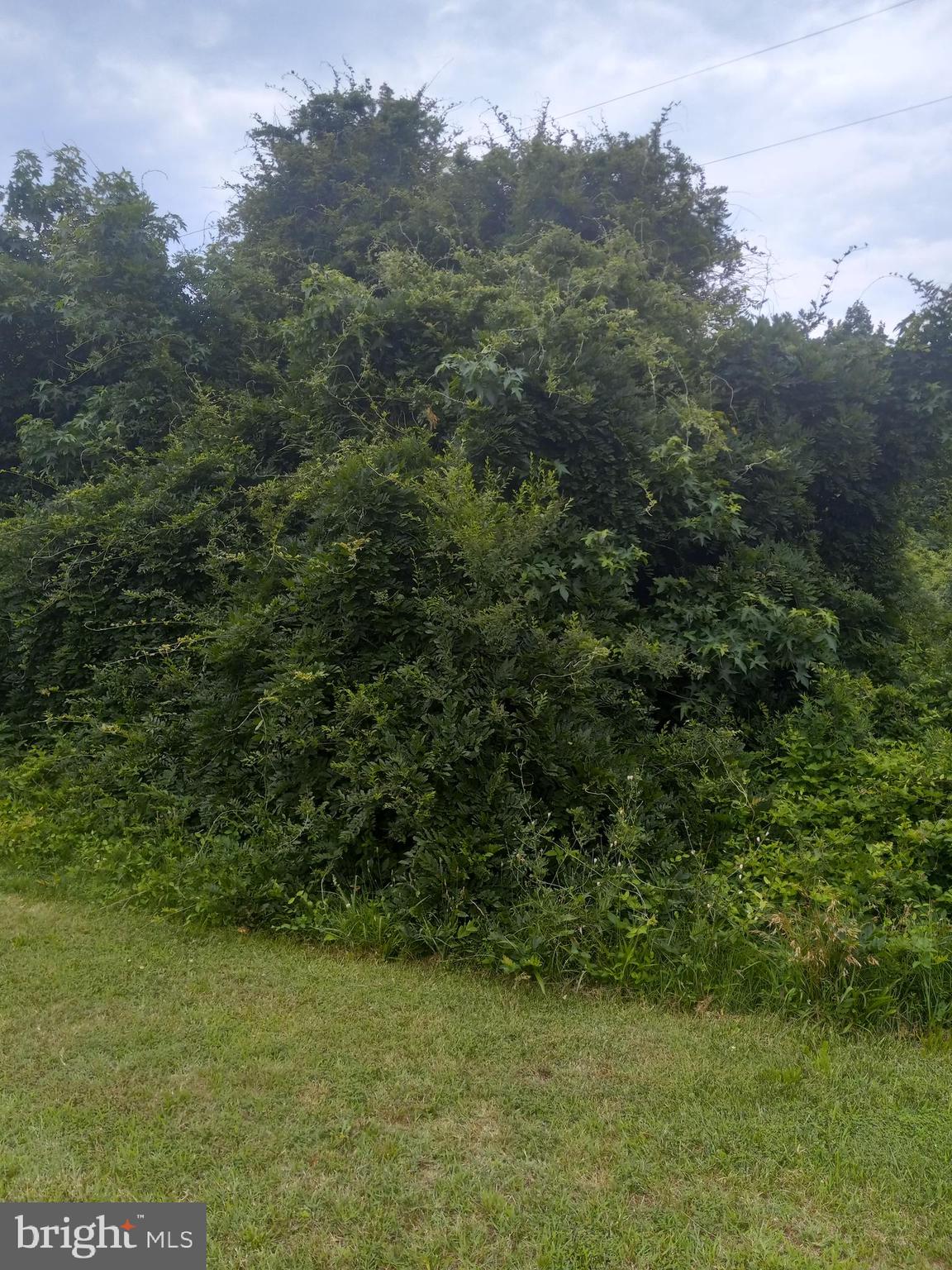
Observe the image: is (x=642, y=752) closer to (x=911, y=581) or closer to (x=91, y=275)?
(x=911, y=581)

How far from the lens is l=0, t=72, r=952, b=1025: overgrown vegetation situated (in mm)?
3980

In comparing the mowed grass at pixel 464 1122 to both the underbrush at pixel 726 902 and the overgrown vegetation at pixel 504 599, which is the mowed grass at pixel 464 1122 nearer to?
the underbrush at pixel 726 902

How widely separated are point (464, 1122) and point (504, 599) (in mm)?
2732

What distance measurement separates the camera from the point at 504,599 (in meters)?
4.66

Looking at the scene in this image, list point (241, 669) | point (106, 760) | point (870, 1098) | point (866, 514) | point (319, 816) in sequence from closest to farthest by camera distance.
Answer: point (870, 1098), point (319, 816), point (241, 669), point (106, 760), point (866, 514)

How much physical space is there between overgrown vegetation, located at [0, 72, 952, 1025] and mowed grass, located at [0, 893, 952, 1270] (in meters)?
0.46

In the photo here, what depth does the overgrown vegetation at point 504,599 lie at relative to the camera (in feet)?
13.1

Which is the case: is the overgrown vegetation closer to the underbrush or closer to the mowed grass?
the underbrush

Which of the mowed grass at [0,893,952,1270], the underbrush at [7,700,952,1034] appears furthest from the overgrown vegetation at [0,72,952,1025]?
the mowed grass at [0,893,952,1270]

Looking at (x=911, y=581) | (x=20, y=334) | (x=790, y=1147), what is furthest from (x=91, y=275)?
(x=790, y=1147)

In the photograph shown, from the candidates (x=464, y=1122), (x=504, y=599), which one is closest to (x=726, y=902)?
(x=464, y=1122)

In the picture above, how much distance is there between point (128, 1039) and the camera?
309cm

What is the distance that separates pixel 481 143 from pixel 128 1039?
10304mm

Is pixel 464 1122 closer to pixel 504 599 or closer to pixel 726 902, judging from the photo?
pixel 726 902
